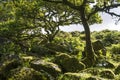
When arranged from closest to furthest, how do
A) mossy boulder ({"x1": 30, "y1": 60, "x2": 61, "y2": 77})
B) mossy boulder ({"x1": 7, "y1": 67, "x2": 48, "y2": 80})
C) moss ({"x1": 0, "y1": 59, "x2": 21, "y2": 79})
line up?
mossy boulder ({"x1": 7, "y1": 67, "x2": 48, "y2": 80}), moss ({"x1": 0, "y1": 59, "x2": 21, "y2": 79}), mossy boulder ({"x1": 30, "y1": 60, "x2": 61, "y2": 77})

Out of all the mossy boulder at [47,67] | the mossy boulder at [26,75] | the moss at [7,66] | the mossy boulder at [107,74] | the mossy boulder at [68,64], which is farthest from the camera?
the mossy boulder at [68,64]

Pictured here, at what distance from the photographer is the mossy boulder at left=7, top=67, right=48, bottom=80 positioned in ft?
55.8

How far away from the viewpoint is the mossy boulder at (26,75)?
17000mm

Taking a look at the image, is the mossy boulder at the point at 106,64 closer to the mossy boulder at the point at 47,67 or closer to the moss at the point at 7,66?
the mossy boulder at the point at 47,67

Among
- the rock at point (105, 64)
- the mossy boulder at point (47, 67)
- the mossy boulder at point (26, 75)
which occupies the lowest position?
the rock at point (105, 64)

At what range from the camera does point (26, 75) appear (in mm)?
17078

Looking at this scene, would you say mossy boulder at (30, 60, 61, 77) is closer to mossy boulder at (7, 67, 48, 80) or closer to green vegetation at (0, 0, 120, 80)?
green vegetation at (0, 0, 120, 80)

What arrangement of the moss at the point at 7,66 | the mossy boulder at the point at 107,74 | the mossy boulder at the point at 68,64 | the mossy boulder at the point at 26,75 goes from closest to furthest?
the mossy boulder at the point at 26,75
the moss at the point at 7,66
the mossy boulder at the point at 107,74
the mossy boulder at the point at 68,64

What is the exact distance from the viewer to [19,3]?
33031mm

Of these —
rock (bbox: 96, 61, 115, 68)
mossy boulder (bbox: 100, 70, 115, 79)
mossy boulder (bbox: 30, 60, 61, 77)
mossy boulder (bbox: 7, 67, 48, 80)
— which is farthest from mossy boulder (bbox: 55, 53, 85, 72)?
mossy boulder (bbox: 7, 67, 48, 80)

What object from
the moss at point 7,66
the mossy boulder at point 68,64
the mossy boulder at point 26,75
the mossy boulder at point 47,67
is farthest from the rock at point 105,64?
the mossy boulder at point 26,75

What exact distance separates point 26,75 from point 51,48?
46.3 ft

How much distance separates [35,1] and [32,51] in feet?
21.5

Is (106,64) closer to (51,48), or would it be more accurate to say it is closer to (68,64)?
(68,64)
